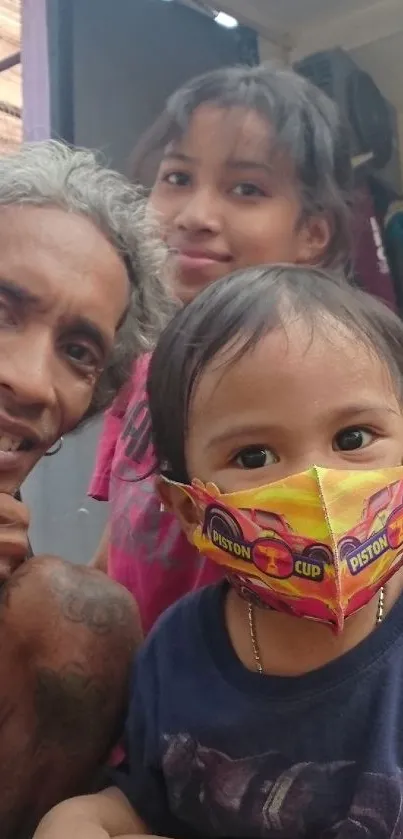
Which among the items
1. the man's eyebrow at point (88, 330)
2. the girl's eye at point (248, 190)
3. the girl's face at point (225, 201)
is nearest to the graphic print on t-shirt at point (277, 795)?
the man's eyebrow at point (88, 330)

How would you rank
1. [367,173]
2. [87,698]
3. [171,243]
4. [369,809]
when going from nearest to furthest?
[369,809]
[87,698]
[171,243]
[367,173]

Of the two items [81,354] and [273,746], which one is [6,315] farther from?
[273,746]

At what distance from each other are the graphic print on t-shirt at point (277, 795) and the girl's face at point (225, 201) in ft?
2.71

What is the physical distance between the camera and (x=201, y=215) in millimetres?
1599

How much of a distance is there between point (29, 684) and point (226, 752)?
31cm

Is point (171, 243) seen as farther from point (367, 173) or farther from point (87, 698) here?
point (367, 173)

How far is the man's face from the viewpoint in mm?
1188

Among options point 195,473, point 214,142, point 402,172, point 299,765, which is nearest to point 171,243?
point 214,142

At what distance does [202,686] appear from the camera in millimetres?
1027

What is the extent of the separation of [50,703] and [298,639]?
1.20ft

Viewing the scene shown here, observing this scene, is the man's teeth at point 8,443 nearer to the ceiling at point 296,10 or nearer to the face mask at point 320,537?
the face mask at point 320,537

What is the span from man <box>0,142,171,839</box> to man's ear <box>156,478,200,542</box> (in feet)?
0.70

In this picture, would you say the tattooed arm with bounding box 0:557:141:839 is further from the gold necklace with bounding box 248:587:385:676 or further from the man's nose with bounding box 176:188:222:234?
the man's nose with bounding box 176:188:222:234

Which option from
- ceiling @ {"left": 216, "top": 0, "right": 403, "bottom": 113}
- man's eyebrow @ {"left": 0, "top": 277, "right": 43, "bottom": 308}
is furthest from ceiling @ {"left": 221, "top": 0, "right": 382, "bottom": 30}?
man's eyebrow @ {"left": 0, "top": 277, "right": 43, "bottom": 308}
